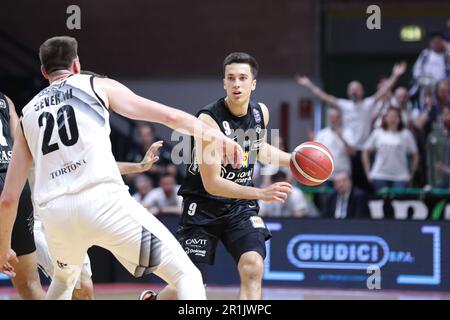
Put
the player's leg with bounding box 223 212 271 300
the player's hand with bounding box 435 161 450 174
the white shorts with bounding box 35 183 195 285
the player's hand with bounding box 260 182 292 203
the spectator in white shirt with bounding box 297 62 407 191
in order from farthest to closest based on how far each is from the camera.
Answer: the spectator in white shirt with bounding box 297 62 407 191
the player's hand with bounding box 435 161 450 174
the player's leg with bounding box 223 212 271 300
the player's hand with bounding box 260 182 292 203
the white shorts with bounding box 35 183 195 285

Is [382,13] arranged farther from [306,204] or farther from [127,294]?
[127,294]

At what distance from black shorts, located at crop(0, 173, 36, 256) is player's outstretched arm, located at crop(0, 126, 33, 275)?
3.89 feet

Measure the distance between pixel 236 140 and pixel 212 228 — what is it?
2.26 feet

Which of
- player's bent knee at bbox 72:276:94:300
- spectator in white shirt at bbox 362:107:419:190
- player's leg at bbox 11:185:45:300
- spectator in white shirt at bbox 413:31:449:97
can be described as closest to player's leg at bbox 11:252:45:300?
player's leg at bbox 11:185:45:300

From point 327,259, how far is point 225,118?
5108mm

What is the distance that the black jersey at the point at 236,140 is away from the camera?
6.53 m

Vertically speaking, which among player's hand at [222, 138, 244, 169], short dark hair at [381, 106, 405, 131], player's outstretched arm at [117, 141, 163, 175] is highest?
short dark hair at [381, 106, 405, 131]

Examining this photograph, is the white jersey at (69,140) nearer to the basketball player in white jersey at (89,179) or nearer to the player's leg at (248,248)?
the basketball player in white jersey at (89,179)

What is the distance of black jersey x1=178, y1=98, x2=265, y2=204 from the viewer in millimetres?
6531

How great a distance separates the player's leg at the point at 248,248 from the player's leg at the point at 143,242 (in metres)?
1.12

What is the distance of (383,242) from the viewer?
11148mm

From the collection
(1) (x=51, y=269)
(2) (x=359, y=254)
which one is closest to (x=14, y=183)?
(1) (x=51, y=269)

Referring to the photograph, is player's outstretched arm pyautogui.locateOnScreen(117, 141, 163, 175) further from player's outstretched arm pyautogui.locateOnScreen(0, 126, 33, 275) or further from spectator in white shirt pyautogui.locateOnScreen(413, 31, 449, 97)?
spectator in white shirt pyautogui.locateOnScreen(413, 31, 449, 97)
